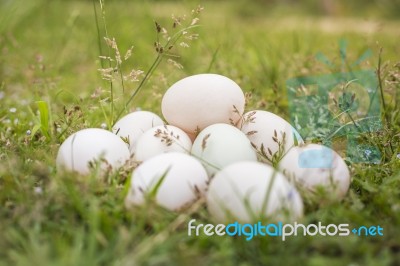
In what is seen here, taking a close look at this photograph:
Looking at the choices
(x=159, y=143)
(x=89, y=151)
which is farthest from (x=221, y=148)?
(x=89, y=151)

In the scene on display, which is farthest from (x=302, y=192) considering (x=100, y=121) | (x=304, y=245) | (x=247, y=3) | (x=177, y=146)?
(x=247, y=3)

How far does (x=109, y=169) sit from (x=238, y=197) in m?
0.42

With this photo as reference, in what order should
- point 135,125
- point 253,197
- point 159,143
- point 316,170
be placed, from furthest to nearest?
point 135,125 → point 159,143 → point 316,170 → point 253,197

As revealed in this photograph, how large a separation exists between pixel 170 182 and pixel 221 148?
211 mm

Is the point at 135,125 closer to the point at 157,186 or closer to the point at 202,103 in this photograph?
the point at 202,103

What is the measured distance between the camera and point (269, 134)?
1.60m

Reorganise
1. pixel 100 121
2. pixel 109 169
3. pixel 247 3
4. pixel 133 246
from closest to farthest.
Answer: pixel 133 246 < pixel 109 169 < pixel 100 121 < pixel 247 3

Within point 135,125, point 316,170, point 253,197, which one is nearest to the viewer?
point 253,197

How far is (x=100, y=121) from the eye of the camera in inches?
84.3

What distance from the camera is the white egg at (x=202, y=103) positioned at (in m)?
1.59

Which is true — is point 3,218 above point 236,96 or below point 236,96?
below

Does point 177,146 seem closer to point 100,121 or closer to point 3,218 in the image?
point 3,218

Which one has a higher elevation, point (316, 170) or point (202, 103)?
point (202, 103)

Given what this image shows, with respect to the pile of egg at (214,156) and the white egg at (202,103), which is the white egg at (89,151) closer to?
the pile of egg at (214,156)
